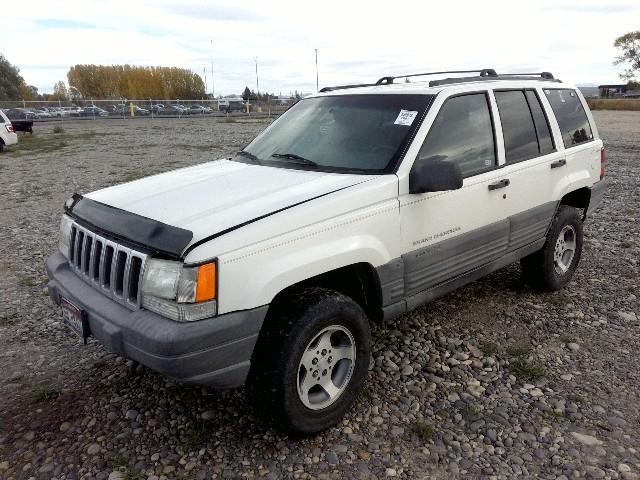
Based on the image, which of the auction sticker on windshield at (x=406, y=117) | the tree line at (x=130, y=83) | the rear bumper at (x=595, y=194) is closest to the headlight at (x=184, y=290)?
the auction sticker on windshield at (x=406, y=117)

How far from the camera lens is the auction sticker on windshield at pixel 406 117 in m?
3.57

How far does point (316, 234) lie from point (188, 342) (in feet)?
2.87

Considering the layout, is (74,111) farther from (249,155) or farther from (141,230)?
(141,230)

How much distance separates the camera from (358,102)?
3.96 m

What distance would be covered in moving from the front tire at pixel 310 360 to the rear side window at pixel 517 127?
1983 mm

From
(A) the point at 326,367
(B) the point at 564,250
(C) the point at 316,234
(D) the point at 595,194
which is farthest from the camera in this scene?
(D) the point at 595,194

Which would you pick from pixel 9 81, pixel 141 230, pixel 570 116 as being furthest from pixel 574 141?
pixel 9 81

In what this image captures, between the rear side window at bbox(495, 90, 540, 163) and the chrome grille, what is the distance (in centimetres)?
283

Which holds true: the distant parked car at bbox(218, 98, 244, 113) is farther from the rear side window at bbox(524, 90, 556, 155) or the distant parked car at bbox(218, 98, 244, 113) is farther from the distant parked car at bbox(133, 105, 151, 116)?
the rear side window at bbox(524, 90, 556, 155)

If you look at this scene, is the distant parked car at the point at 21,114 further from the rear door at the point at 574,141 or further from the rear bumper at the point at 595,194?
the rear bumper at the point at 595,194

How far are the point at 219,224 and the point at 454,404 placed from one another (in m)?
1.85

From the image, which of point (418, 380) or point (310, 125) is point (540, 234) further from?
point (310, 125)

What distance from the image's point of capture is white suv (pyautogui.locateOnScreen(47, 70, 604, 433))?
260 centimetres

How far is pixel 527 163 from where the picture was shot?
4262mm
